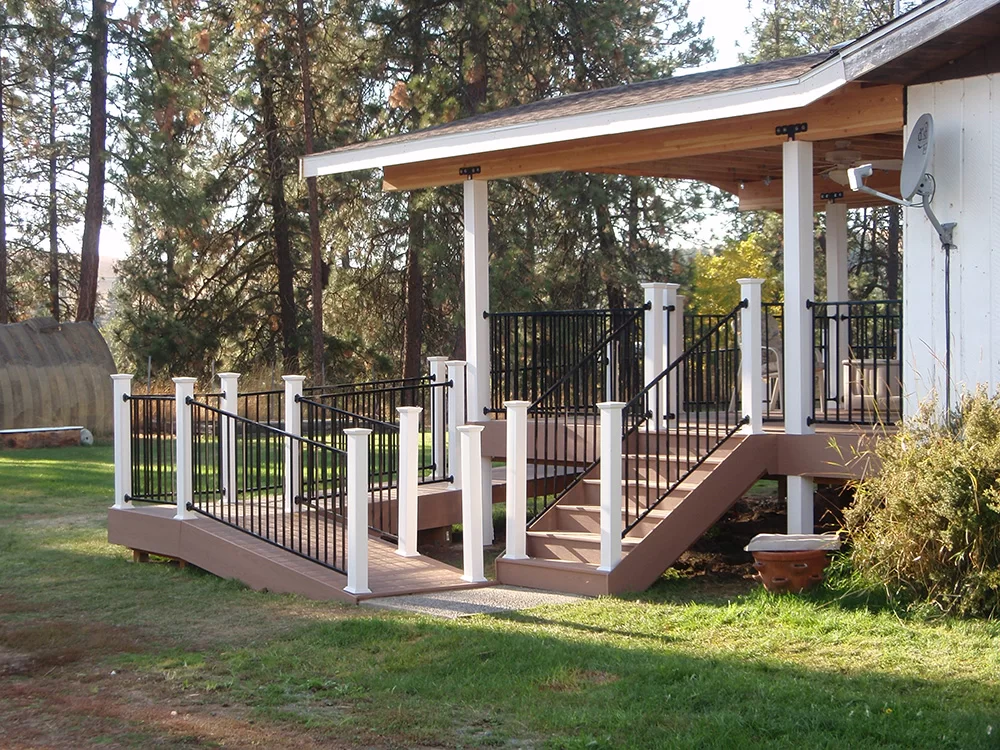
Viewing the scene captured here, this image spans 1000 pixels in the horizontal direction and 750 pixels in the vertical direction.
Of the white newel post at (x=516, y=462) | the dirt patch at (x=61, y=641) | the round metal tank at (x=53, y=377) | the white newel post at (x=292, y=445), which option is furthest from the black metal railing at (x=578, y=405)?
the round metal tank at (x=53, y=377)

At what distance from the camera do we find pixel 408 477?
927 centimetres

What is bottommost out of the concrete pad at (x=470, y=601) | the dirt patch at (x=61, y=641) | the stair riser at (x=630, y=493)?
the dirt patch at (x=61, y=641)

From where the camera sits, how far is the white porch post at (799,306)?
29.9 feet

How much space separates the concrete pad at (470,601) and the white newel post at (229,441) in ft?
8.18

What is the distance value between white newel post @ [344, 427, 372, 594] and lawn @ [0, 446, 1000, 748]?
33 cm

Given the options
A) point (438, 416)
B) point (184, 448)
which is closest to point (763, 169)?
point (438, 416)

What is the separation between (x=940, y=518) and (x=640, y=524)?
2.48 m

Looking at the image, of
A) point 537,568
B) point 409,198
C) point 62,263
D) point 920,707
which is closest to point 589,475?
point 537,568

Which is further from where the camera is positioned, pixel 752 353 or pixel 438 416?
pixel 438 416

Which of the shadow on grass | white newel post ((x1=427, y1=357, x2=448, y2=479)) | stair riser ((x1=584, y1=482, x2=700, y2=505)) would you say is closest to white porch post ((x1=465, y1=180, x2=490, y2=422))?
white newel post ((x1=427, y1=357, x2=448, y2=479))

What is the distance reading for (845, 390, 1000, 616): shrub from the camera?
6855 mm

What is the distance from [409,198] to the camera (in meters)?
25.1

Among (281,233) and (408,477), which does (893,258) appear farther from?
(408,477)

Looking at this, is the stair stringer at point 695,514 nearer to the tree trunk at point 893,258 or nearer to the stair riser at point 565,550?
the stair riser at point 565,550
